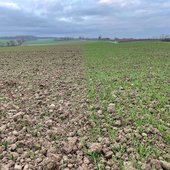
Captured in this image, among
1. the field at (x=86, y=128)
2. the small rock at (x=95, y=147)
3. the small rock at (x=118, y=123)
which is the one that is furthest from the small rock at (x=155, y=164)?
the small rock at (x=118, y=123)

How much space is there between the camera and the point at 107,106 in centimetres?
714

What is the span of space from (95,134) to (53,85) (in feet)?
17.1

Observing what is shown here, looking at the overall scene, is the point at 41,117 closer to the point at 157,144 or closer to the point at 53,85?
the point at 157,144

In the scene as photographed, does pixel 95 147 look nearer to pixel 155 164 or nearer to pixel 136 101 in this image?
pixel 155 164

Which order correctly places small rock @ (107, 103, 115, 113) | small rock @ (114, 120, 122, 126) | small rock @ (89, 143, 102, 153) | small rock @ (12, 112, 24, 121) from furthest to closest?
small rock @ (107, 103, 115, 113)
small rock @ (12, 112, 24, 121)
small rock @ (114, 120, 122, 126)
small rock @ (89, 143, 102, 153)

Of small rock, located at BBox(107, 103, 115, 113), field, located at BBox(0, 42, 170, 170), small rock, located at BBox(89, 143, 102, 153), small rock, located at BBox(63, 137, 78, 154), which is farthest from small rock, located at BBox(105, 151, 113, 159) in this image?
small rock, located at BBox(107, 103, 115, 113)

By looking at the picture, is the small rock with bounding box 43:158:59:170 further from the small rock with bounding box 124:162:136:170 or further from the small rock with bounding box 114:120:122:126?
the small rock with bounding box 114:120:122:126

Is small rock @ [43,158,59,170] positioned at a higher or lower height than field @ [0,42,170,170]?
higher

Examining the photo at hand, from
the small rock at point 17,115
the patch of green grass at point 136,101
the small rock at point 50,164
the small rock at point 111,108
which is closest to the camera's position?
the small rock at point 50,164

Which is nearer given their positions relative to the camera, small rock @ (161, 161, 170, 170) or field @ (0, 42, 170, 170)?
small rock @ (161, 161, 170, 170)

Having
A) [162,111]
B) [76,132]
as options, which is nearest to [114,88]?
[162,111]

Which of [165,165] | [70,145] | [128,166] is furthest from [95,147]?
[165,165]

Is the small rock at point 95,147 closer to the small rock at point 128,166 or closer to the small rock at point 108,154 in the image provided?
the small rock at point 108,154

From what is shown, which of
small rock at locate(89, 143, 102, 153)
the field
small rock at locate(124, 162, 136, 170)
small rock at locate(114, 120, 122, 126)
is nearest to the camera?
small rock at locate(124, 162, 136, 170)
